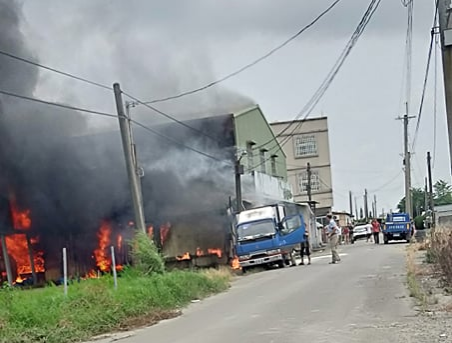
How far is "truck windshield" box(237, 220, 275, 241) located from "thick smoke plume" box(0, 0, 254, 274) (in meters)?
5.84

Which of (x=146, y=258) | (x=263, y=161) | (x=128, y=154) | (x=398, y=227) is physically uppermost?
(x=263, y=161)

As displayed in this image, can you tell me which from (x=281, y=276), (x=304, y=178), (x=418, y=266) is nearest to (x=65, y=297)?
(x=281, y=276)

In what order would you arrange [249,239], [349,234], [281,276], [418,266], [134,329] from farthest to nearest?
[349,234] → [249,239] → [281,276] → [418,266] → [134,329]

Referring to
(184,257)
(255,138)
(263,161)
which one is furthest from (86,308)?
(263,161)

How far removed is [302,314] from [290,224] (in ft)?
50.3

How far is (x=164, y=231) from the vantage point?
108ft

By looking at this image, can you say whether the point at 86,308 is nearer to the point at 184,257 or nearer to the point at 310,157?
the point at 184,257

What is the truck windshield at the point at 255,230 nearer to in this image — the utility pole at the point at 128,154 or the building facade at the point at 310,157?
the utility pole at the point at 128,154

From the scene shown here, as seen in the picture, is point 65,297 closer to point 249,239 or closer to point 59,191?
point 249,239

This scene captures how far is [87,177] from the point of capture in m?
31.8

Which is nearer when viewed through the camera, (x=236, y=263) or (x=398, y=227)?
(x=236, y=263)

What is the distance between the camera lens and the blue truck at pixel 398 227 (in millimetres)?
42281

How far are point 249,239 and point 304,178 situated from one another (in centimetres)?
4270

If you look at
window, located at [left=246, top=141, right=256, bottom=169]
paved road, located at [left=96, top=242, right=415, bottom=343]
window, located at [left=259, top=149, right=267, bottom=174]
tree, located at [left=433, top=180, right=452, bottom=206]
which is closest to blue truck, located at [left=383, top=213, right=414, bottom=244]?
window, located at [left=246, top=141, right=256, bottom=169]
